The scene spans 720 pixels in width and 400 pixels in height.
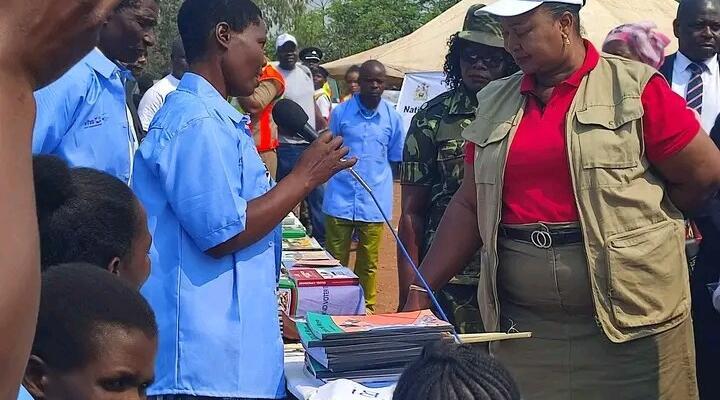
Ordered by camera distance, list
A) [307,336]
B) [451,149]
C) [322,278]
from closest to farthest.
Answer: [307,336] < [322,278] < [451,149]

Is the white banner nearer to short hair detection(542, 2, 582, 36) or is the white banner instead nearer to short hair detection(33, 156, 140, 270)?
short hair detection(542, 2, 582, 36)

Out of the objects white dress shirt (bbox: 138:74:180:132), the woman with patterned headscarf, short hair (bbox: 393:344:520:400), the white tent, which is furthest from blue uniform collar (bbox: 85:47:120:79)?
the white tent

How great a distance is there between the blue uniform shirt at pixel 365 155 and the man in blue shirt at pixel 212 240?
496 centimetres

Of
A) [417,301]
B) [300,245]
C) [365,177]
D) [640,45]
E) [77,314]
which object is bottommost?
[365,177]

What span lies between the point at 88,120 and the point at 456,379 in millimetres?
1740

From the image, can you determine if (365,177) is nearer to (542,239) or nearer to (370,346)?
(542,239)

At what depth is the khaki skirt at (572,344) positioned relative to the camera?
316cm

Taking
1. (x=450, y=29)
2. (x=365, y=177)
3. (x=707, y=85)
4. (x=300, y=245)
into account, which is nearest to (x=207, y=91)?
(x=300, y=245)

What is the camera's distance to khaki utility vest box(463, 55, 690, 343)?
306 centimetres

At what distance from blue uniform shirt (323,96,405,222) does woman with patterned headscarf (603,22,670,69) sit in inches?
133

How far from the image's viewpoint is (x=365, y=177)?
823cm

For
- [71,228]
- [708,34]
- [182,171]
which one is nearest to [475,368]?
[71,228]

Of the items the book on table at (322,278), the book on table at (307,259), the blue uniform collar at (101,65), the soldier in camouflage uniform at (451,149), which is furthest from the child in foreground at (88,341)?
the book on table at (307,259)

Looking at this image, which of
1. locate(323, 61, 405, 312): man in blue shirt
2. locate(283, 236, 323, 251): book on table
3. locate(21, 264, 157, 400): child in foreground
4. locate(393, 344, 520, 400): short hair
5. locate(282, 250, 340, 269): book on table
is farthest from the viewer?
locate(323, 61, 405, 312): man in blue shirt
